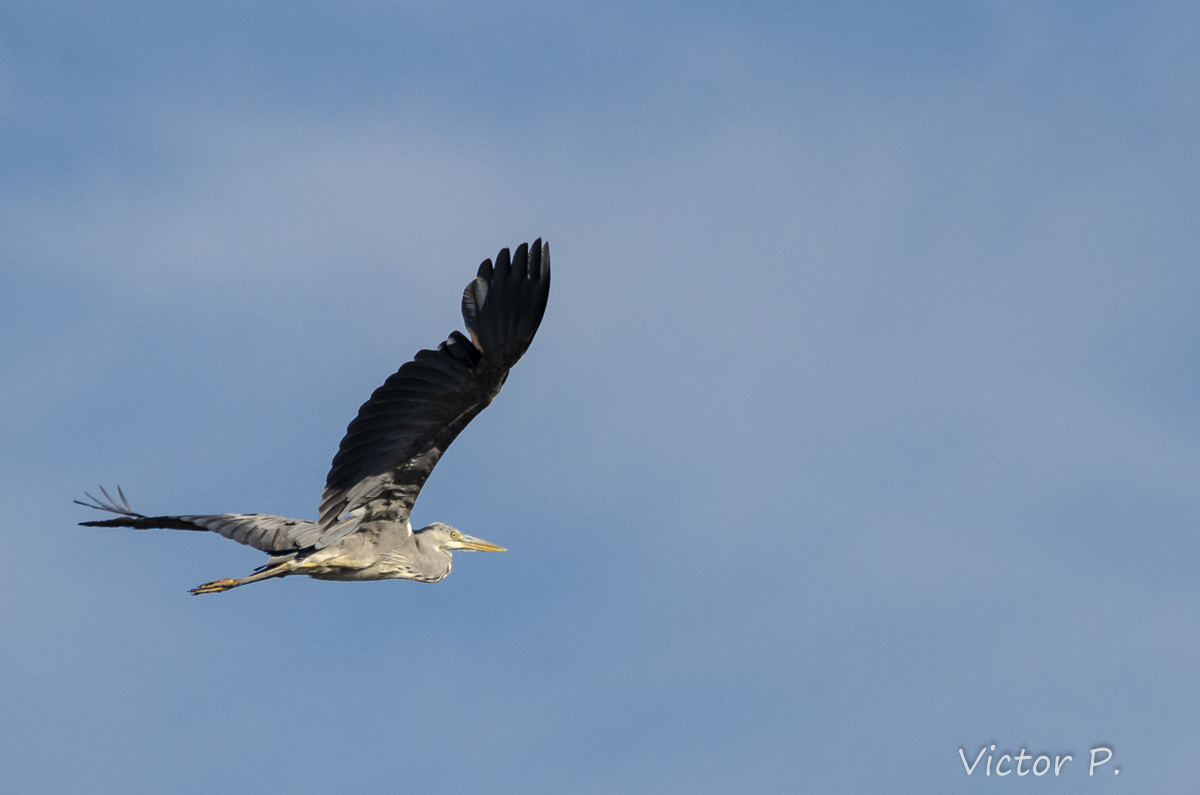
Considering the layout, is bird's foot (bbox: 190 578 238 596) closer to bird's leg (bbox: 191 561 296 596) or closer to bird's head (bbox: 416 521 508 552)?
bird's leg (bbox: 191 561 296 596)

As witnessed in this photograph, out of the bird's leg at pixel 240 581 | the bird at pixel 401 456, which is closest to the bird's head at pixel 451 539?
the bird at pixel 401 456

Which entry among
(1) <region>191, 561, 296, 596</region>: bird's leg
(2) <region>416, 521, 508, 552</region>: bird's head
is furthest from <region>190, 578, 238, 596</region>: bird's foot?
(2) <region>416, 521, 508, 552</region>: bird's head

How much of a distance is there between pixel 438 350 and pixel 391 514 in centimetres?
204

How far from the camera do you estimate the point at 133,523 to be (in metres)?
13.9

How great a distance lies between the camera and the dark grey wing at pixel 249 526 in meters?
13.5

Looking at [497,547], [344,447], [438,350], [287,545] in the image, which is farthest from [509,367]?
[497,547]

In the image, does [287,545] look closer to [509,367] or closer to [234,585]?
[234,585]

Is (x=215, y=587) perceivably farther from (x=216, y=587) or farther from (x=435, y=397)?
(x=435, y=397)

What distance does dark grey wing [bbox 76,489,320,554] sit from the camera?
1352 cm

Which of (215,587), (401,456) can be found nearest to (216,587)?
(215,587)

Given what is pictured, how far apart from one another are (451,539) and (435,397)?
9.69 feet

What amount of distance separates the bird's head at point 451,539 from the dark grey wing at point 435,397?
1.10 m

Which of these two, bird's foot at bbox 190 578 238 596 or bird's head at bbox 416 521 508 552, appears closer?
bird's foot at bbox 190 578 238 596

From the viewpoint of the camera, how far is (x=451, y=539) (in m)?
15.2
